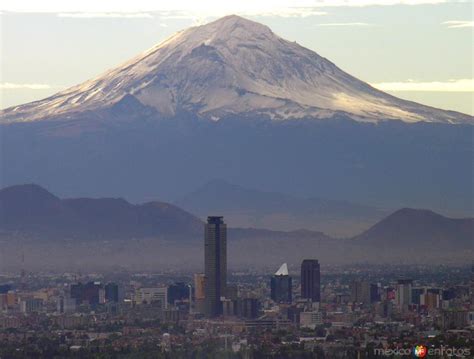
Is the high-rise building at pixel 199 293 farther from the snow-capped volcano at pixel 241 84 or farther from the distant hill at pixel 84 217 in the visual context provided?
the snow-capped volcano at pixel 241 84

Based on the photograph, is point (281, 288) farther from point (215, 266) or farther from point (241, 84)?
point (241, 84)

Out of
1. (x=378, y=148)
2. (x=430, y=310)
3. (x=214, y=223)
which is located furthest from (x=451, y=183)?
(x=430, y=310)

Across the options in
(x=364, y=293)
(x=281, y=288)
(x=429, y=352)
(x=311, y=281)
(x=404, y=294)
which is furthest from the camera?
(x=311, y=281)

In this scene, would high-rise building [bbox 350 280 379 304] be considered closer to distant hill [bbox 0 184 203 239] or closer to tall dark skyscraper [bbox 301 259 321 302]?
tall dark skyscraper [bbox 301 259 321 302]

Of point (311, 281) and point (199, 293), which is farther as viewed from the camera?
point (311, 281)

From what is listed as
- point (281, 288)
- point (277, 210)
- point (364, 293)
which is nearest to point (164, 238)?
point (277, 210)

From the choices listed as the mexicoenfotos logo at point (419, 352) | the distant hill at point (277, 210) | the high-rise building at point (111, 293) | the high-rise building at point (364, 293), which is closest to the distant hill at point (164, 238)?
the distant hill at point (277, 210)

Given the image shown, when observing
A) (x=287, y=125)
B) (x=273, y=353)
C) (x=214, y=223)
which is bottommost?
(x=273, y=353)

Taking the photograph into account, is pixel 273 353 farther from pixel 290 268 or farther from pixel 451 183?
pixel 451 183
